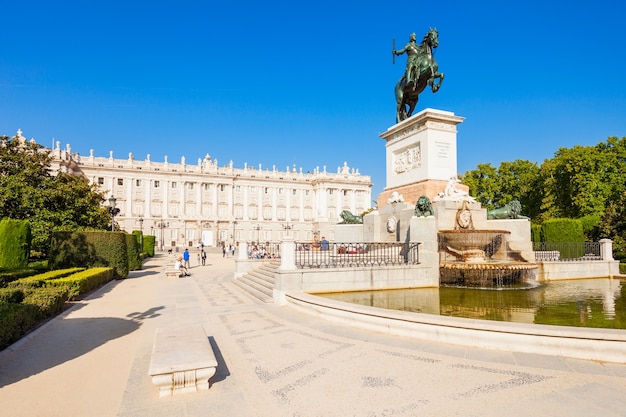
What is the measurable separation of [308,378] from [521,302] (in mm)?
7201

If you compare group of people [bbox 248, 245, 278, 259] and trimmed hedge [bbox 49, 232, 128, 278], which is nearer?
trimmed hedge [bbox 49, 232, 128, 278]

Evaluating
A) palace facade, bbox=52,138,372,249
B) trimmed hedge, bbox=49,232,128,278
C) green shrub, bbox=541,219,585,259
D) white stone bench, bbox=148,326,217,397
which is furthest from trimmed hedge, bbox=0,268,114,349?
palace facade, bbox=52,138,372,249

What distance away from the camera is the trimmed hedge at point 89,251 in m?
17.4

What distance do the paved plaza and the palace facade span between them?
265 feet

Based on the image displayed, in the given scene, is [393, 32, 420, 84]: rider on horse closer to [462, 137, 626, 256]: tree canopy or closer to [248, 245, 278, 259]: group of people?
[248, 245, 278, 259]: group of people

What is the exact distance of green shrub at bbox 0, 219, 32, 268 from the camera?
17250 millimetres

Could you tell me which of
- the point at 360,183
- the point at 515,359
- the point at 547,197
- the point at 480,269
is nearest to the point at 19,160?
the point at 480,269

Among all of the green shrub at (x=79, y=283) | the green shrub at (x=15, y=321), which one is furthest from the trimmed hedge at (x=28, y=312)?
the green shrub at (x=79, y=283)

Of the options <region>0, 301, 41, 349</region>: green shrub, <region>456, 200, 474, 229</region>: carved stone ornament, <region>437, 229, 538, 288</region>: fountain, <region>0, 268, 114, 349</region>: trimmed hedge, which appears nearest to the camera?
<region>0, 301, 41, 349</region>: green shrub

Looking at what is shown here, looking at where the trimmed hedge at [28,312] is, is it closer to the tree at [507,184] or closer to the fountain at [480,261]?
the fountain at [480,261]

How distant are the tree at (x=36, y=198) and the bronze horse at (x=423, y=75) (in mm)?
20314

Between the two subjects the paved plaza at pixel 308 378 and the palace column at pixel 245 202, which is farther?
the palace column at pixel 245 202

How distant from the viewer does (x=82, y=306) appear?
37.1ft

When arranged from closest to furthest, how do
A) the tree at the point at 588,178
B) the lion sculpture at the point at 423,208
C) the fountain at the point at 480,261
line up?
the fountain at the point at 480,261
the lion sculpture at the point at 423,208
the tree at the point at 588,178
